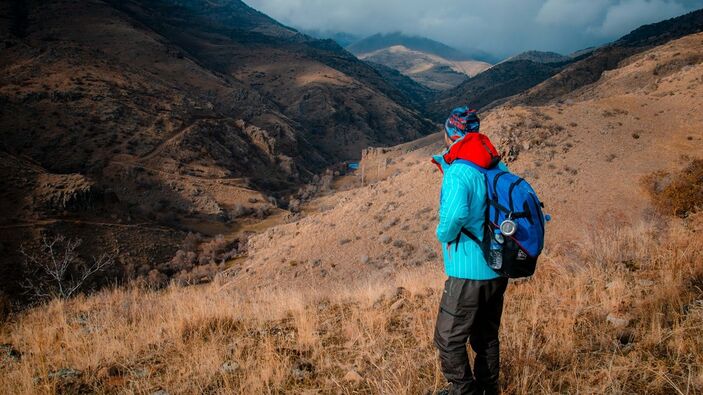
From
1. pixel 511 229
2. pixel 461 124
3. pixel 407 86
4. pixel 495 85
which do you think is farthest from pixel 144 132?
pixel 407 86

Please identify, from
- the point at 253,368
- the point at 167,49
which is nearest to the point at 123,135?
the point at 167,49

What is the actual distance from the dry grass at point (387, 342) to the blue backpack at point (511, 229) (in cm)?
107

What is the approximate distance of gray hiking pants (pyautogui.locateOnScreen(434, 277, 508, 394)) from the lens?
257 centimetres

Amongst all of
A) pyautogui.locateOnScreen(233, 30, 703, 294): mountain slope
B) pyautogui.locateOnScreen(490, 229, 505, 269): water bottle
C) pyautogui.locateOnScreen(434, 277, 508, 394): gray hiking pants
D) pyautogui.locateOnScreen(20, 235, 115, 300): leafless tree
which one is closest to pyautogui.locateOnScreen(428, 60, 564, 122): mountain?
pyautogui.locateOnScreen(233, 30, 703, 294): mountain slope

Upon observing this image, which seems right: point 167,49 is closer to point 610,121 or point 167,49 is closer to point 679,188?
point 610,121

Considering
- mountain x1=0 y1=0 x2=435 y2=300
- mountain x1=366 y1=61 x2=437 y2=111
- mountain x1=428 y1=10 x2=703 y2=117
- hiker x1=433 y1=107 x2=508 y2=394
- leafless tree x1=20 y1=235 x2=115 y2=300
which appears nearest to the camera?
hiker x1=433 y1=107 x2=508 y2=394

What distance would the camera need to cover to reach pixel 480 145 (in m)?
2.69

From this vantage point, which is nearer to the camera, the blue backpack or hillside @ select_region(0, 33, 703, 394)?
the blue backpack

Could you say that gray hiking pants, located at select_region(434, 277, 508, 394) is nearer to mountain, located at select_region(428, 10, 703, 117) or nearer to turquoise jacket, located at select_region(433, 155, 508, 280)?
turquoise jacket, located at select_region(433, 155, 508, 280)

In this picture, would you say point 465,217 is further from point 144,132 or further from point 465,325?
point 144,132

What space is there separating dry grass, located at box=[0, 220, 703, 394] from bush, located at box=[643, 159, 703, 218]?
8.32 metres

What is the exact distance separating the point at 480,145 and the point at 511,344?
2024mm

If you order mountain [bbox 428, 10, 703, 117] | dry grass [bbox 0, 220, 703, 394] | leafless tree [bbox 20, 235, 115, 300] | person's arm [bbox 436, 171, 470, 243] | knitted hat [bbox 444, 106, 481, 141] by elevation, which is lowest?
leafless tree [bbox 20, 235, 115, 300]

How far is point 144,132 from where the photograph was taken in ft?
116
